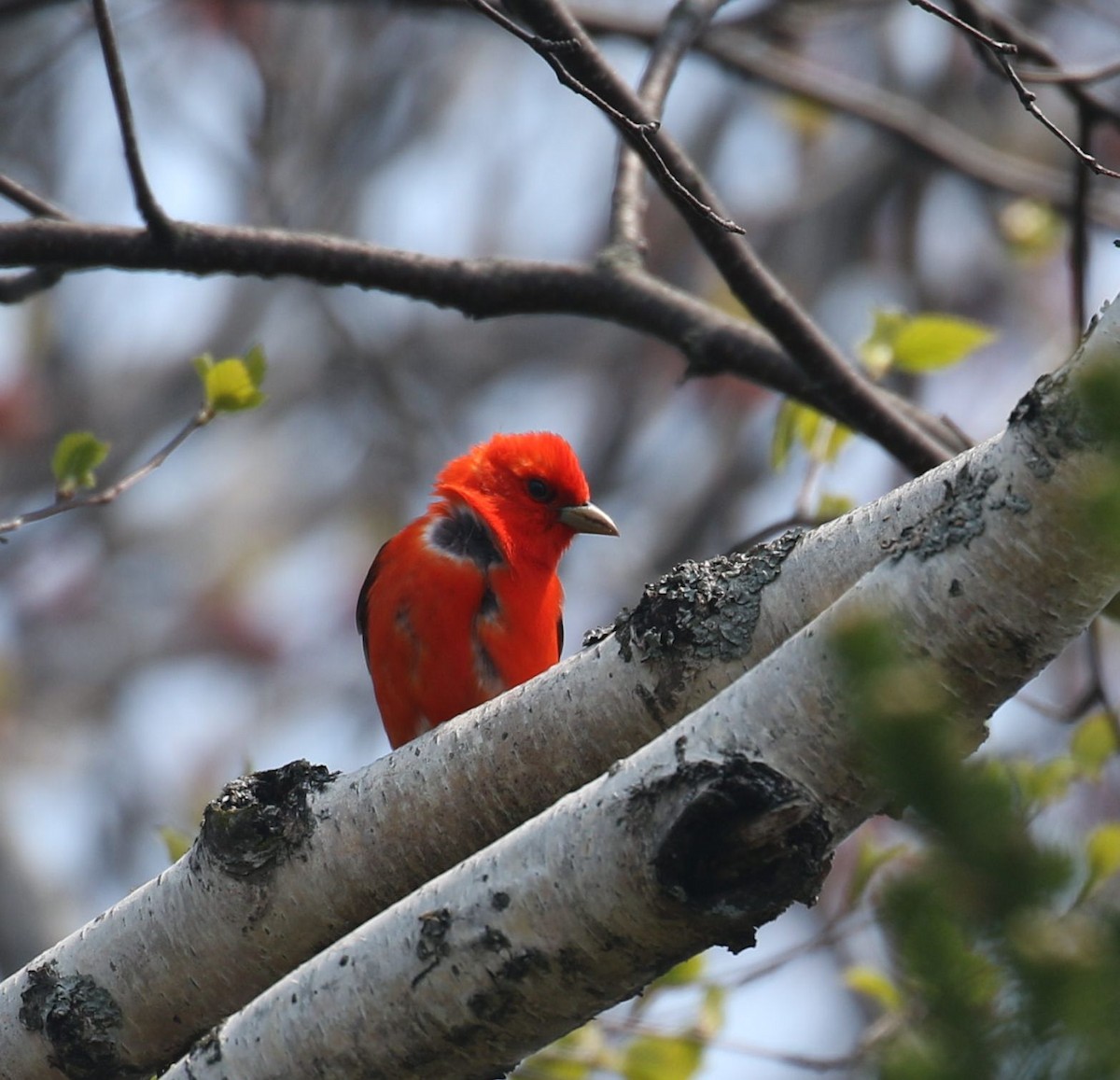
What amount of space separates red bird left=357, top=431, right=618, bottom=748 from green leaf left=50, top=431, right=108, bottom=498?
1285mm

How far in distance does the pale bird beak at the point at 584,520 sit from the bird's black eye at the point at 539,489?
0.29 ft

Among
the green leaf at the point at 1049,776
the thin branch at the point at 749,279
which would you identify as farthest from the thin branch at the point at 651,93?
the green leaf at the point at 1049,776

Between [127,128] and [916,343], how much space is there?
8.83ft

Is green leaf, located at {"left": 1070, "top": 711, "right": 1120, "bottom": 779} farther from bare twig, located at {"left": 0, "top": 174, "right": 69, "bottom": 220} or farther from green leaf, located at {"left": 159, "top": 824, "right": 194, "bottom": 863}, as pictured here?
bare twig, located at {"left": 0, "top": 174, "right": 69, "bottom": 220}

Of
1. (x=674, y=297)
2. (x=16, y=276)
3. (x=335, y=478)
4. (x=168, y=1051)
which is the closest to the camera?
(x=168, y=1051)

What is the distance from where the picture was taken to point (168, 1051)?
10.4 ft

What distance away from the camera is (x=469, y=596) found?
17.3 ft

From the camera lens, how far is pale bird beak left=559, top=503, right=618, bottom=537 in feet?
19.9

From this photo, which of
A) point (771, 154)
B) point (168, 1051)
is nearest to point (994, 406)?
point (771, 154)

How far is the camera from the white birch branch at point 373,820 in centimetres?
302

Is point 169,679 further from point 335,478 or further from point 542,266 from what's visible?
point 542,266

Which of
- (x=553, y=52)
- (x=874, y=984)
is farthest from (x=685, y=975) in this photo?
(x=553, y=52)

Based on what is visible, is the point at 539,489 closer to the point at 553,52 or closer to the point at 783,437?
the point at 783,437

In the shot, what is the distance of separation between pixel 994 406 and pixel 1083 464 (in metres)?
9.74
